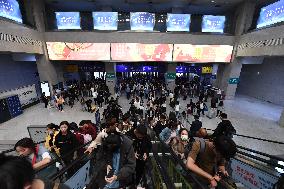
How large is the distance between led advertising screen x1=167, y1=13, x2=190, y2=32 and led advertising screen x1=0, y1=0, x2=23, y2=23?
1137 centimetres

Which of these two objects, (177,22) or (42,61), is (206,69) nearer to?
(177,22)

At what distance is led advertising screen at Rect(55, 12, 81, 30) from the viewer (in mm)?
13797

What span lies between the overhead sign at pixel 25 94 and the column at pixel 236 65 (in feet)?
55.4

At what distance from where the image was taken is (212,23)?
47.8 ft

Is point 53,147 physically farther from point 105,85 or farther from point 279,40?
point 279,40

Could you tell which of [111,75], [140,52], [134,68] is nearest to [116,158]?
[140,52]

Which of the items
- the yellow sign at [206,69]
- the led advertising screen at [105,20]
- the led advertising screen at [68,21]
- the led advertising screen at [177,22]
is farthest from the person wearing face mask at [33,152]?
the yellow sign at [206,69]

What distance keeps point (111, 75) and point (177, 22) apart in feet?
24.4

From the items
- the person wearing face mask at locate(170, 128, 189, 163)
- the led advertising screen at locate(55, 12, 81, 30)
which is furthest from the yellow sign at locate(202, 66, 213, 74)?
the person wearing face mask at locate(170, 128, 189, 163)

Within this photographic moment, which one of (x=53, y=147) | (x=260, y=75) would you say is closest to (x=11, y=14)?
(x=53, y=147)

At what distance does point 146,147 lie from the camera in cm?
293

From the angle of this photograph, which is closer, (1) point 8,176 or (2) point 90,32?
(1) point 8,176

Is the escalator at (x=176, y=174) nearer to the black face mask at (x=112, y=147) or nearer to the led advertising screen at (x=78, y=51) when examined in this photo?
the black face mask at (x=112, y=147)

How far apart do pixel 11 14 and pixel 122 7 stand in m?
8.88
